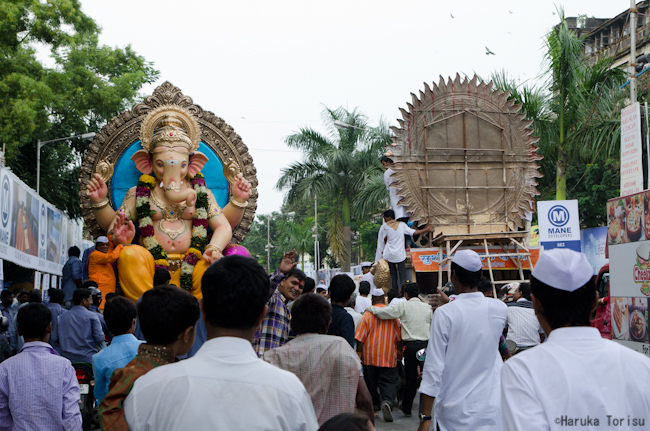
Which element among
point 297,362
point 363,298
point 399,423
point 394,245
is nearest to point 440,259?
point 394,245

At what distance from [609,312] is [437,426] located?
5.97 meters

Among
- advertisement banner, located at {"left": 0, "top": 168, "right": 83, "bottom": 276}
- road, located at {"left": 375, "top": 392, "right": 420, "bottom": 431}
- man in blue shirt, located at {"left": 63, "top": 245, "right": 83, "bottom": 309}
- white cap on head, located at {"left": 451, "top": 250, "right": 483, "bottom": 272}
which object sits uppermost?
advertisement banner, located at {"left": 0, "top": 168, "right": 83, "bottom": 276}

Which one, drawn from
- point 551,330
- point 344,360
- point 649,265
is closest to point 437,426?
point 344,360

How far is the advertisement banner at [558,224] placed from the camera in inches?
489

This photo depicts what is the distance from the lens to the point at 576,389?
2.29 meters

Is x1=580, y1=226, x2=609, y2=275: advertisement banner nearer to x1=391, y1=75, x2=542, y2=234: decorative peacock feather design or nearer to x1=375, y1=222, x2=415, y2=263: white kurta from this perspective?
x1=391, y1=75, x2=542, y2=234: decorative peacock feather design

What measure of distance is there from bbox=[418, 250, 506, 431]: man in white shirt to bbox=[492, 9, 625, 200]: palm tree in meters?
14.6

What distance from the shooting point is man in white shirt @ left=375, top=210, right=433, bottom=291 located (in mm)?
12508

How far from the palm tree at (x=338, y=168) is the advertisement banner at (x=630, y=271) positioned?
20958 millimetres

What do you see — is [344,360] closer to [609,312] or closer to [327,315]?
[327,315]

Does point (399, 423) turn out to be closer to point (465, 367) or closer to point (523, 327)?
point (523, 327)

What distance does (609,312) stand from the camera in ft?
31.1

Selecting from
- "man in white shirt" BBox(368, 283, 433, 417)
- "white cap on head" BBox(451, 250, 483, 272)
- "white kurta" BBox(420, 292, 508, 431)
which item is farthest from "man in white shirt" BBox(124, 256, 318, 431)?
"man in white shirt" BBox(368, 283, 433, 417)

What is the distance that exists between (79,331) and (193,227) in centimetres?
309
